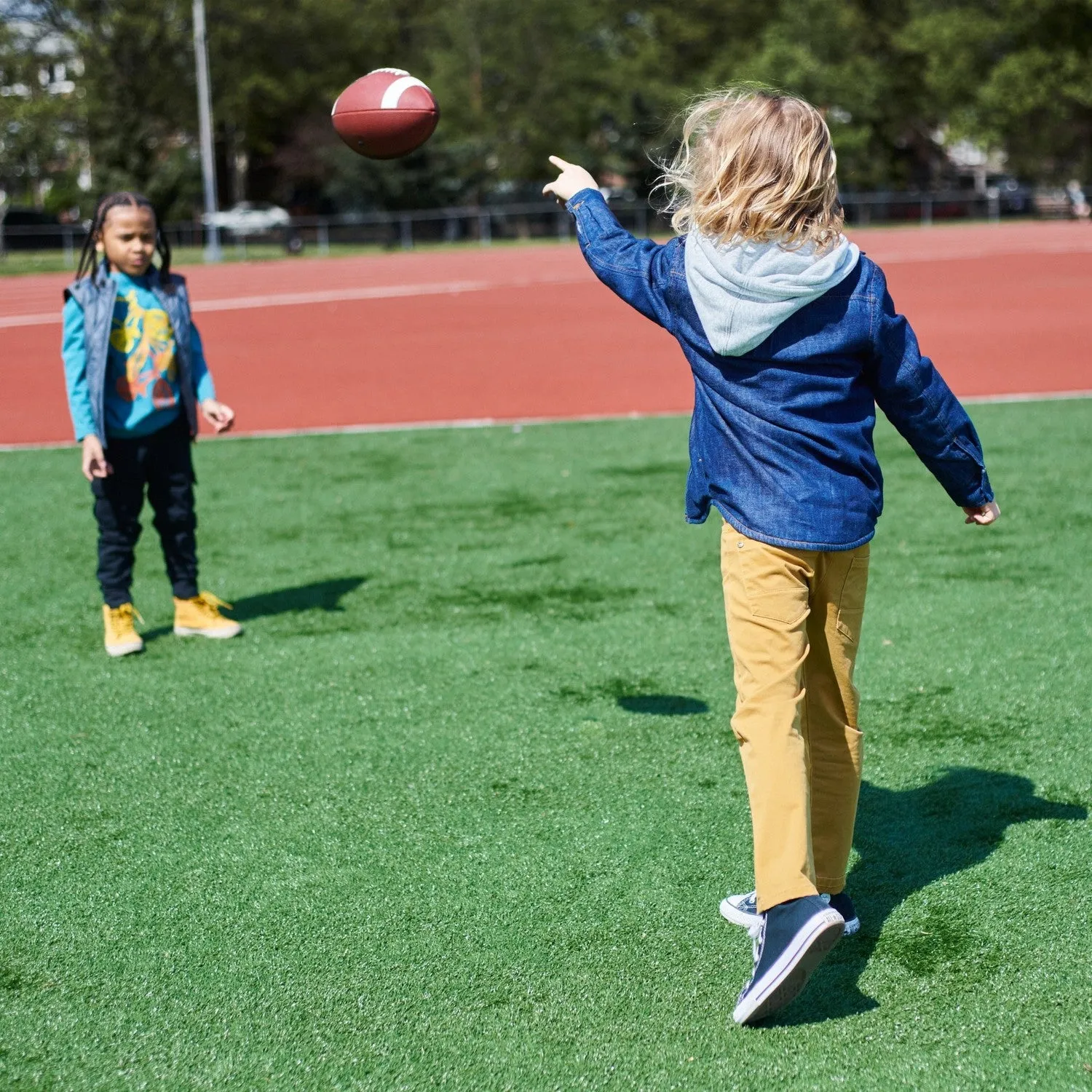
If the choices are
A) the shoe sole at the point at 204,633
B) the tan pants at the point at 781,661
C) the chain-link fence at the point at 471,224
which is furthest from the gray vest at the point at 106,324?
the chain-link fence at the point at 471,224

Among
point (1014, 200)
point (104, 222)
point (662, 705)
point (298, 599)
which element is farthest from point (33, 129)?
point (662, 705)

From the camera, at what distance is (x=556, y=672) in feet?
17.7

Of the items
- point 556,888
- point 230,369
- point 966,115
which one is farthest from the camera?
point 966,115

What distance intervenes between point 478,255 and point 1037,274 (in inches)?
656

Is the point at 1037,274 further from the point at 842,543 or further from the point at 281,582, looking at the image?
the point at 842,543

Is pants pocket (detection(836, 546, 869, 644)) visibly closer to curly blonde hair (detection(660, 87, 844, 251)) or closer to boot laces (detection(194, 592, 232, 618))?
curly blonde hair (detection(660, 87, 844, 251))

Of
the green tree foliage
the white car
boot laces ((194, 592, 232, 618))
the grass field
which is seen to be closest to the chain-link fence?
the white car

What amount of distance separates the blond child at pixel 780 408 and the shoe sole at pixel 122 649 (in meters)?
3.35

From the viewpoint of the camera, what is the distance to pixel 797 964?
9.34 ft

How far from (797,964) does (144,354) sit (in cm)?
395

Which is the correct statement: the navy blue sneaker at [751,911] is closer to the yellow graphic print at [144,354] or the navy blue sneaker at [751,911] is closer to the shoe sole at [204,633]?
the shoe sole at [204,633]

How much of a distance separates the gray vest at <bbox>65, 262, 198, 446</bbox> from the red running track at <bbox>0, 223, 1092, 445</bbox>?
6.03m

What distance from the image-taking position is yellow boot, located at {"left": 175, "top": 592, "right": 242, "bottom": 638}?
6000mm

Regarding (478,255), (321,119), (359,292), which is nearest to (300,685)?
(359,292)
